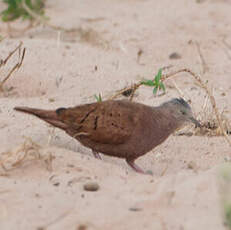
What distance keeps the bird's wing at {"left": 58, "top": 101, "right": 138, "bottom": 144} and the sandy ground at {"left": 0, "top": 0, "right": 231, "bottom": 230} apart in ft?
0.63

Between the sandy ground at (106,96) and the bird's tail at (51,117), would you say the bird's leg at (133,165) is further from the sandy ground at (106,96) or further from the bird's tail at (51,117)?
the bird's tail at (51,117)

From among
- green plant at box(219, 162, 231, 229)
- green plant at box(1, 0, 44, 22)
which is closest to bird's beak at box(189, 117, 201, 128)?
green plant at box(219, 162, 231, 229)

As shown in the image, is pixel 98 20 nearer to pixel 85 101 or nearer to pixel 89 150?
pixel 85 101

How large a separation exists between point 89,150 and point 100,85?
158 cm

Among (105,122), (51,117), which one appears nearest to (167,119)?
(105,122)

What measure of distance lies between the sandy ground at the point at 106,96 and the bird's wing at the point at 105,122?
0.63ft

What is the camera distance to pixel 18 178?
440cm

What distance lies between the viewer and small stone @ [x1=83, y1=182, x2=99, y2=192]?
4.18 meters

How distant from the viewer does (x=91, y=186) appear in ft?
13.8

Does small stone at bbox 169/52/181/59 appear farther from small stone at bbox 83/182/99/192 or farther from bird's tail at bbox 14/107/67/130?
small stone at bbox 83/182/99/192

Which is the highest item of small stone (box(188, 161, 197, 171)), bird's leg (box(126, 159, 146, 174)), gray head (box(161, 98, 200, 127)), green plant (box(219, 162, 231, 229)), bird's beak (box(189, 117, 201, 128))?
green plant (box(219, 162, 231, 229))

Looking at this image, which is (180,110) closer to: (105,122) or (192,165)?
(192,165)

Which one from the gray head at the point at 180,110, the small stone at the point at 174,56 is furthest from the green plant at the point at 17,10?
the gray head at the point at 180,110

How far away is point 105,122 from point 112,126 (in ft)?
0.21
